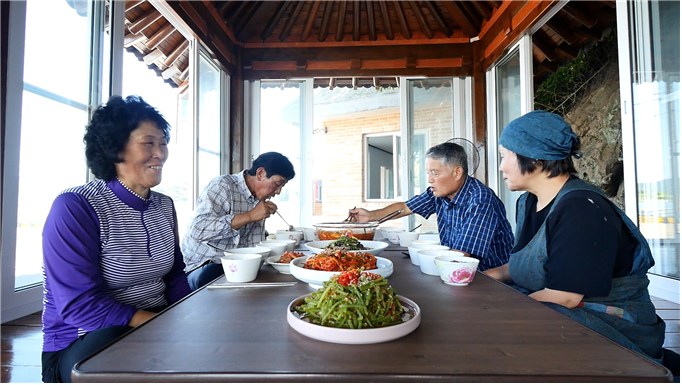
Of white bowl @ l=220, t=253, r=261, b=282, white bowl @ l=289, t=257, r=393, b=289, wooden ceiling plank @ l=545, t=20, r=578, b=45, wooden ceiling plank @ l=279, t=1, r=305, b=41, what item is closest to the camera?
white bowl @ l=289, t=257, r=393, b=289

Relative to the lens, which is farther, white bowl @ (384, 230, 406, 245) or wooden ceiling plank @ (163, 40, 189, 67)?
wooden ceiling plank @ (163, 40, 189, 67)

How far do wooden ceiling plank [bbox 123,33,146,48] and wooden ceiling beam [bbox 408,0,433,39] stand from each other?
3.00 m

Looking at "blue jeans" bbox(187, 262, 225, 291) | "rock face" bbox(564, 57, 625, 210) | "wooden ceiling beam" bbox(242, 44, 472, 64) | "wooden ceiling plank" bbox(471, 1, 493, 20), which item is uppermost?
"wooden ceiling plank" bbox(471, 1, 493, 20)

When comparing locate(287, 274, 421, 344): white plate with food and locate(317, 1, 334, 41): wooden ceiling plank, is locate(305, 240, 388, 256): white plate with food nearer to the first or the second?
locate(287, 274, 421, 344): white plate with food

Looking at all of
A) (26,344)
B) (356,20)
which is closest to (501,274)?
(26,344)

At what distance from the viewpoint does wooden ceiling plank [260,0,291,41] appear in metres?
4.16

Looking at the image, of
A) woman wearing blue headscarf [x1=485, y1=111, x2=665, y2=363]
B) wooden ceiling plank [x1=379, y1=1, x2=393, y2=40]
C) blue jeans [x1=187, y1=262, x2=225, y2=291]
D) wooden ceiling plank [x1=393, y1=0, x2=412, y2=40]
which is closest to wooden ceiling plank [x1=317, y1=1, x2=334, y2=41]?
wooden ceiling plank [x1=379, y1=1, x2=393, y2=40]

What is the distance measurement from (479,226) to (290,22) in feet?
12.6

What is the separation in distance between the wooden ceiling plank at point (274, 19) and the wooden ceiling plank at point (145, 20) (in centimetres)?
153

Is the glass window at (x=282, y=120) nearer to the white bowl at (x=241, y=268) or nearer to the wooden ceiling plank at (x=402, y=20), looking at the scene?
the wooden ceiling plank at (x=402, y=20)

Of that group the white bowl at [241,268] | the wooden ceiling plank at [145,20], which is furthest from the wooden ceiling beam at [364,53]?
the white bowl at [241,268]

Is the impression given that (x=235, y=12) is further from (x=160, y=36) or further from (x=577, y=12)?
(x=577, y=12)

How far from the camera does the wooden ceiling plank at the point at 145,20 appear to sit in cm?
309

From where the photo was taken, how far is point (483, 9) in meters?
4.00
